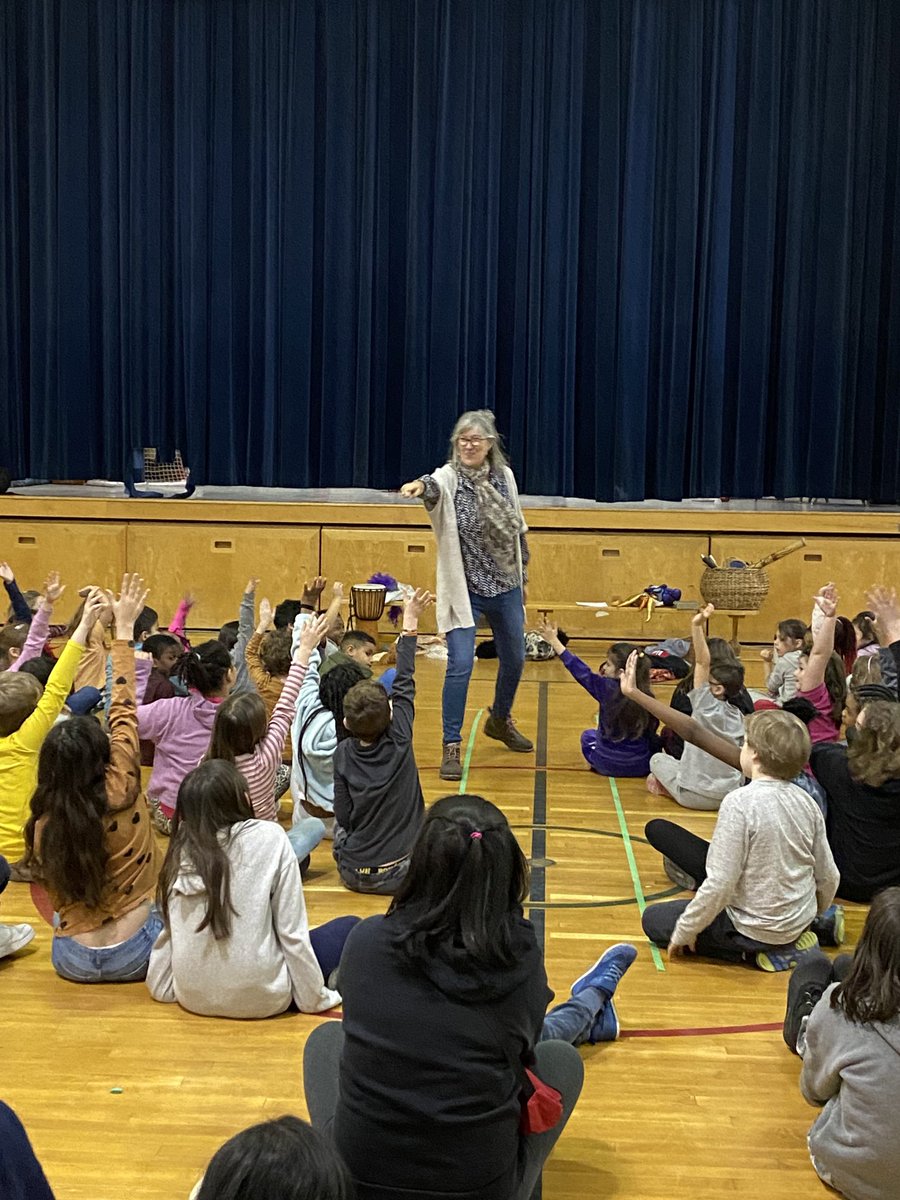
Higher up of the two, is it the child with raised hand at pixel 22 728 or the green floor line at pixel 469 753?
the child with raised hand at pixel 22 728

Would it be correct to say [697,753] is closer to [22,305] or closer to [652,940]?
[652,940]

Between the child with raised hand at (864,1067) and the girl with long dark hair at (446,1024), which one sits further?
the child with raised hand at (864,1067)

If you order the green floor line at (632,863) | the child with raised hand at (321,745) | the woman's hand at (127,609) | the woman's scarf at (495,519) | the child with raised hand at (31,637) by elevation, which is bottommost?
the green floor line at (632,863)

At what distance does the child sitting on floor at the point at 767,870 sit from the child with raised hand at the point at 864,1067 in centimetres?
84

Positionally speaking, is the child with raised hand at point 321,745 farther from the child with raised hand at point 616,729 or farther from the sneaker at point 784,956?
the sneaker at point 784,956

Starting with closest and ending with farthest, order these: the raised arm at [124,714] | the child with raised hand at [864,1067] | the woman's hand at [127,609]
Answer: the child with raised hand at [864,1067]
the raised arm at [124,714]
the woman's hand at [127,609]

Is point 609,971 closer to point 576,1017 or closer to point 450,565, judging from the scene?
point 576,1017

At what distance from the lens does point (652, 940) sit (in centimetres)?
396

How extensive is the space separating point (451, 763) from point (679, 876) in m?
1.49

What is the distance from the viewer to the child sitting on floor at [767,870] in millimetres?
3541

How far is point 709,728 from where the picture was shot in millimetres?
5234

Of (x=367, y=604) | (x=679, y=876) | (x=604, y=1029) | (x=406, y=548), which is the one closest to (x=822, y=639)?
(x=679, y=876)

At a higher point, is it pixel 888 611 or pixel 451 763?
pixel 888 611

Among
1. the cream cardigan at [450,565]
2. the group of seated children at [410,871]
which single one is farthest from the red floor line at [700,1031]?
the cream cardigan at [450,565]
